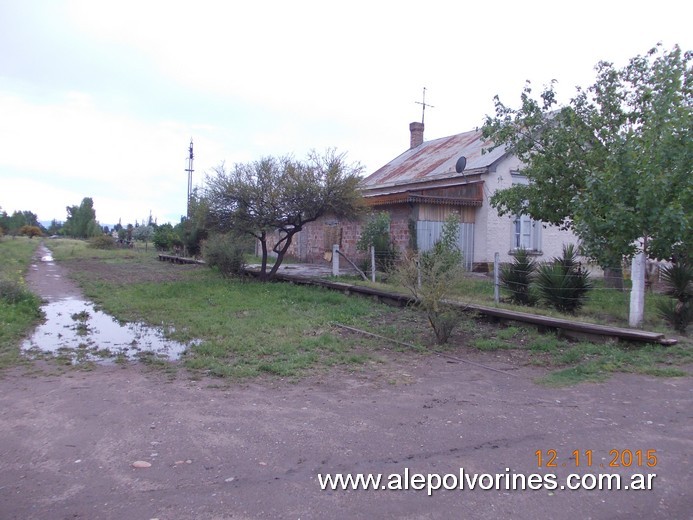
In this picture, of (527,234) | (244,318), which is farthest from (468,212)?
(244,318)

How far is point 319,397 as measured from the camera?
6426 mm

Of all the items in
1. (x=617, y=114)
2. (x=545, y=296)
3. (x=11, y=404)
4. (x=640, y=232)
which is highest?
(x=617, y=114)

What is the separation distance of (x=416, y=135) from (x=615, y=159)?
21.6 m

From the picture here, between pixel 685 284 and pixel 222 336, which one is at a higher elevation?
pixel 685 284

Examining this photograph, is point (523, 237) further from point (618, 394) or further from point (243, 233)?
point (618, 394)

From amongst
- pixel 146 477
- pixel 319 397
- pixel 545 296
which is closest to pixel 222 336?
pixel 319 397

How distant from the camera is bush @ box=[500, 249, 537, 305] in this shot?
42.9ft

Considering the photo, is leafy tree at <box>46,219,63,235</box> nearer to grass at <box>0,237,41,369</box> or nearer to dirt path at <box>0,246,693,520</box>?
grass at <box>0,237,41,369</box>

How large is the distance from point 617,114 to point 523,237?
8.84m

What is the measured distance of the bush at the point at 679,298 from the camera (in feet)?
32.8

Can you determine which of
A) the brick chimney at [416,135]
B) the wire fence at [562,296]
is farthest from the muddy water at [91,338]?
the brick chimney at [416,135]

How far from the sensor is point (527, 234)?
2198 centimetres

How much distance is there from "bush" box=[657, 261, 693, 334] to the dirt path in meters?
3.40

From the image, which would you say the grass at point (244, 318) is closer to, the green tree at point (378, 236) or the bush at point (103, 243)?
the green tree at point (378, 236)
